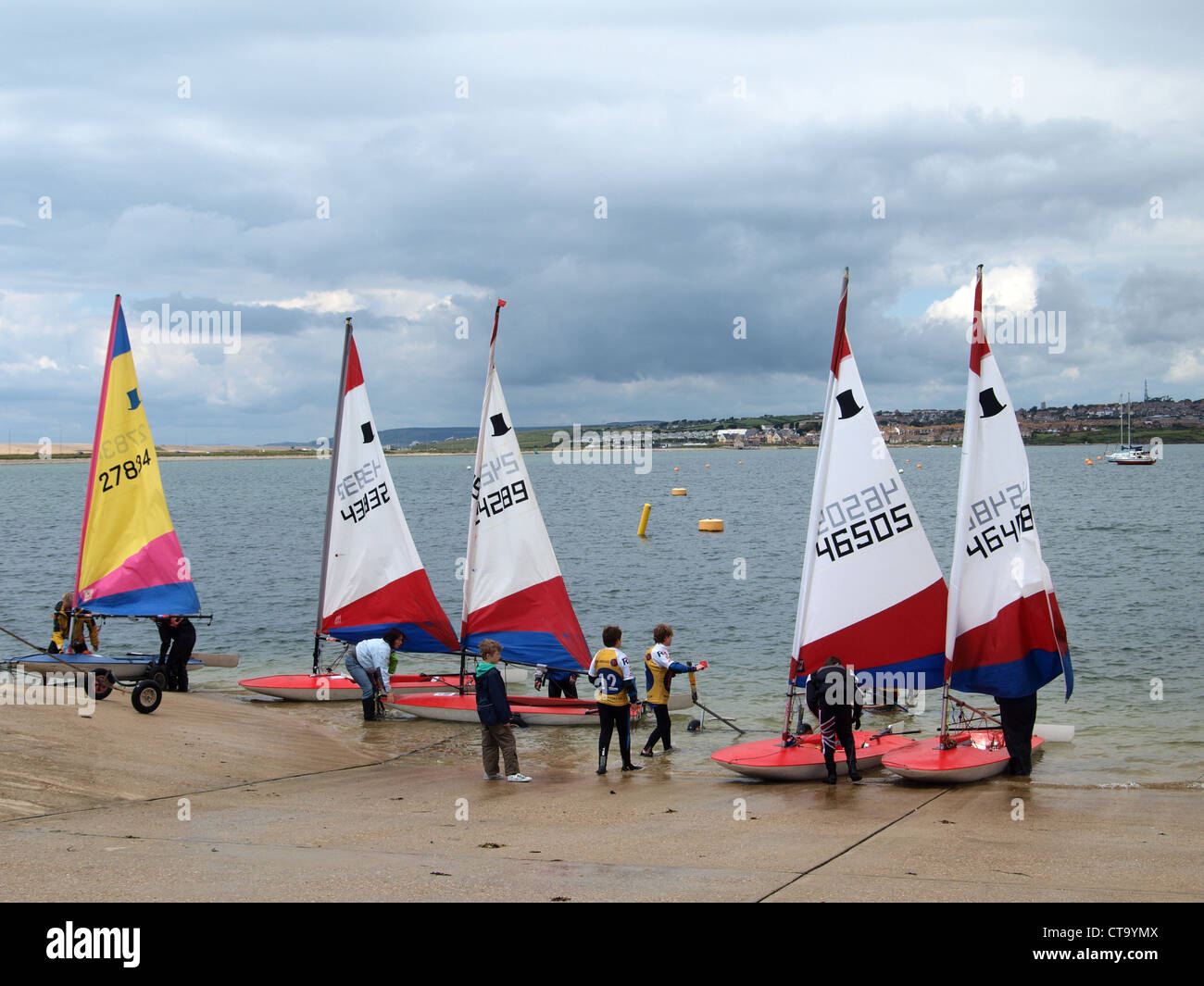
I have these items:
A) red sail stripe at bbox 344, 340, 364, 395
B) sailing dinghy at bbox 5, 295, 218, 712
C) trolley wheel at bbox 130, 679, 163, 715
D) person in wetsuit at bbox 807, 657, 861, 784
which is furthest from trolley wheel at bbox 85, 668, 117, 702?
person in wetsuit at bbox 807, 657, 861, 784

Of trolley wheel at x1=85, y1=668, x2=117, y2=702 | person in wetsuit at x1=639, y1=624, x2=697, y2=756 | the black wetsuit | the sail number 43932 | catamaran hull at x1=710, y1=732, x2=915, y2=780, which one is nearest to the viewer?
catamaran hull at x1=710, y1=732, x2=915, y2=780

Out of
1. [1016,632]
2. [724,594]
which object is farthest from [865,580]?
[724,594]

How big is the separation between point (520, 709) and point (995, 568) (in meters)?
8.77

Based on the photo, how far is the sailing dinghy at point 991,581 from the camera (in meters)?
13.1

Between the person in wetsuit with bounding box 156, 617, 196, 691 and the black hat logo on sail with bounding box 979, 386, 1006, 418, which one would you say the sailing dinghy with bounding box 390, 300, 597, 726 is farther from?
the black hat logo on sail with bounding box 979, 386, 1006, 418

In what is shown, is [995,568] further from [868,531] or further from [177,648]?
[177,648]

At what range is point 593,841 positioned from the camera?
9.95 m

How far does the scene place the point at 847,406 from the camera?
13766 mm

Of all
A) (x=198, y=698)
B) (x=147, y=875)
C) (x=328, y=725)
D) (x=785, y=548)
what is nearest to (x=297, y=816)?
(x=147, y=875)

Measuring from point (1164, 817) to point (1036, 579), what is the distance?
9.95 ft

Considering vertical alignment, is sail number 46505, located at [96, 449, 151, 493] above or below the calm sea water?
above

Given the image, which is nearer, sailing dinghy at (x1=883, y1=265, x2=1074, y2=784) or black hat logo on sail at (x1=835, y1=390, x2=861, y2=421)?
sailing dinghy at (x1=883, y1=265, x2=1074, y2=784)

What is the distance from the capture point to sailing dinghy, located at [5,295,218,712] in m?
19.5
